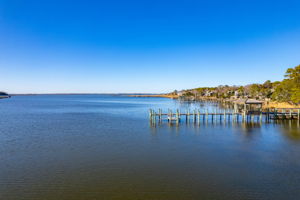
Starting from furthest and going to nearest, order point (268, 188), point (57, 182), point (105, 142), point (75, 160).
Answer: point (105, 142) < point (75, 160) < point (57, 182) < point (268, 188)

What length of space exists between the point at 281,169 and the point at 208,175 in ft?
16.9

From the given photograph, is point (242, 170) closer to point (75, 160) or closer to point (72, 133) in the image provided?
point (75, 160)

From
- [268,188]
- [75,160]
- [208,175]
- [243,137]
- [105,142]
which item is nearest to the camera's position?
[268,188]

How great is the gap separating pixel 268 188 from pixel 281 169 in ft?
10.8

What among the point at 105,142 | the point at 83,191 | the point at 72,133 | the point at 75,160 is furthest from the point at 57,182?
the point at 72,133

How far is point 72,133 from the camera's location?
24.2m

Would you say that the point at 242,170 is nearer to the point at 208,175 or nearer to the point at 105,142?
the point at 208,175

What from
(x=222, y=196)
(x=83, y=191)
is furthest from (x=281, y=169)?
(x=83, y=191)

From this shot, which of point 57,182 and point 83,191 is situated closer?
point 83,191

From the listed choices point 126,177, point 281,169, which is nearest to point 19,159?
point 126,177

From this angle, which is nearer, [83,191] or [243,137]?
[83,191]

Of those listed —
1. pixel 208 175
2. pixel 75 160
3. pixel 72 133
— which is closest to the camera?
pixel 208 175

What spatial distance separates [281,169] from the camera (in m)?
12.6

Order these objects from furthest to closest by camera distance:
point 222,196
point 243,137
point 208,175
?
point 243,137, point 208,175, point 222,196
